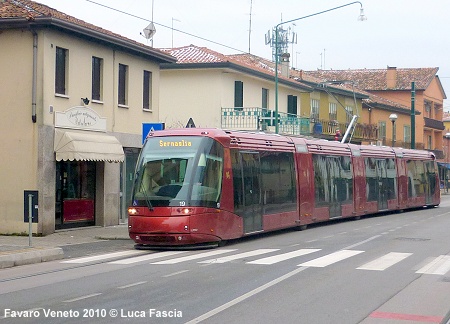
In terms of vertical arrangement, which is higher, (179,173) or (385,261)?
(179,173)

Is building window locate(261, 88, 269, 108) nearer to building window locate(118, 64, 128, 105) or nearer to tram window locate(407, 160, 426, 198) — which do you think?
tram window locate(407, 160, 426, 198)

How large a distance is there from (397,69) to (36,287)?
76559 millimetres

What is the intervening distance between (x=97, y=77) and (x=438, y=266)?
15222mm

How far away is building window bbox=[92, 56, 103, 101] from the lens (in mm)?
26641

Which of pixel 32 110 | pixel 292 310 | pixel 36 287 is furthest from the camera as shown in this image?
pixel 32 110

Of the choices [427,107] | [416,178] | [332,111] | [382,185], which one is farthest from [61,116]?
[427,107]

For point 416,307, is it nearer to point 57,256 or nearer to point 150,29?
point 57,256

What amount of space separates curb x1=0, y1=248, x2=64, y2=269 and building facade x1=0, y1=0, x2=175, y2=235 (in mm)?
4565

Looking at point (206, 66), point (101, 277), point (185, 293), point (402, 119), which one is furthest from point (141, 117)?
point (402, 119)

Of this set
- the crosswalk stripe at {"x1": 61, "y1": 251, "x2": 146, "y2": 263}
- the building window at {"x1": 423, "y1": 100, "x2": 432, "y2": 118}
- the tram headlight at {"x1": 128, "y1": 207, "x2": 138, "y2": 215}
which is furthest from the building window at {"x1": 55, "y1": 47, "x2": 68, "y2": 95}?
the building window at {"x1": 423, "y1": 100, "x2": 432, "y2": 118}

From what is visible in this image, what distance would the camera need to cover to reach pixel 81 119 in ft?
84.1

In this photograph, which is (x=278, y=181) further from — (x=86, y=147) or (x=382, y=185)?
(x=382, y=185)

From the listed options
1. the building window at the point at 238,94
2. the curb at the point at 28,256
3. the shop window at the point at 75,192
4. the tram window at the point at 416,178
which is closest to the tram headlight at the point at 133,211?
the curb at the point at 28,256

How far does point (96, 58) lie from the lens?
26750 millimetres
